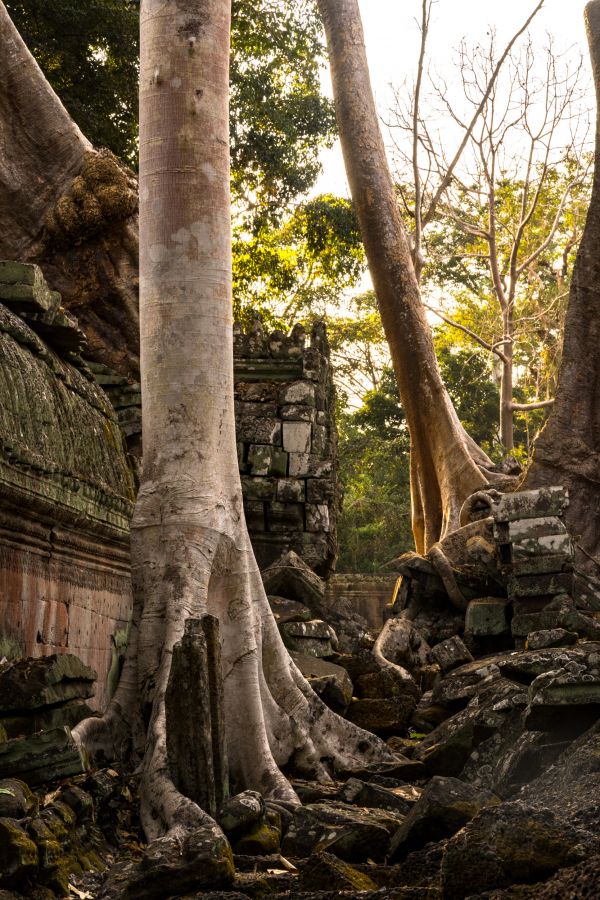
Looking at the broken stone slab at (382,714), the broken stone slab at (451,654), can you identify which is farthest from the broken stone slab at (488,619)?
the broken stone slab at (382,714)

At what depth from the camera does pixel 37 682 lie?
139 inches

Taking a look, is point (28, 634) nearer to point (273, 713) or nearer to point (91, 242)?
point (273, 713)

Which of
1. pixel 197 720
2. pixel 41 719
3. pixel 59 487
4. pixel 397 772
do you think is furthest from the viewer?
pixel 397 772

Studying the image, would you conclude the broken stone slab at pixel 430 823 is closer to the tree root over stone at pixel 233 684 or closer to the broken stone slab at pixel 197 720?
the broken stone slab at pixel 197 720

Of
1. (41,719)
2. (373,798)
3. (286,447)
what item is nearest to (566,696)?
(373,798)

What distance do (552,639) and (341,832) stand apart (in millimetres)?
2922

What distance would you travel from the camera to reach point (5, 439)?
11.9ft

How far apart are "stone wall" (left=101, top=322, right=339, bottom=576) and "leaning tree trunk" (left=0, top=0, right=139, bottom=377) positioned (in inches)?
50.0

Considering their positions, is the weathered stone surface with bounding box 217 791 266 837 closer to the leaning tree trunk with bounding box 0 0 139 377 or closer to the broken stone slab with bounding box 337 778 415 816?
the broken stone slab with bounding box 337 778 415 816

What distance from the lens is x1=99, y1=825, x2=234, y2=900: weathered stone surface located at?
2.74m

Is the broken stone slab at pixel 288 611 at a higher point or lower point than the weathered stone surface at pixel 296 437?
lower

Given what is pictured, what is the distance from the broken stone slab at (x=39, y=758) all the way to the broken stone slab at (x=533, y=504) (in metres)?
4.48

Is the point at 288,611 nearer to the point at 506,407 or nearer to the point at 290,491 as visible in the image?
the point at 290,491

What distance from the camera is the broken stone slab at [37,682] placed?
3451mm
